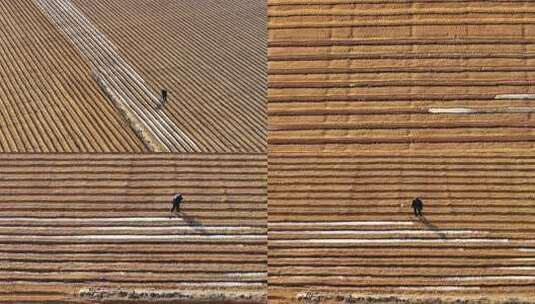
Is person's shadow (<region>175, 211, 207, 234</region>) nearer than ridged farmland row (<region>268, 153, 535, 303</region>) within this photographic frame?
No

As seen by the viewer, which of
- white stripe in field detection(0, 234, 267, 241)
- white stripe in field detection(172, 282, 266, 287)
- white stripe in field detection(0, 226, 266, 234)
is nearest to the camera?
white stripe in field detection(172, 282, 266, 287)

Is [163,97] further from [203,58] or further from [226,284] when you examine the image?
[226,284]

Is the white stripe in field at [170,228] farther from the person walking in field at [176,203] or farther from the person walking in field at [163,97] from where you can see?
the person walking in field at [163,97]

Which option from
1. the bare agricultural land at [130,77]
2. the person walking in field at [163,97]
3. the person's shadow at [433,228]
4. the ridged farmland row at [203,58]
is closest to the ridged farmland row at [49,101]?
the bare agricultural land at [130,77]

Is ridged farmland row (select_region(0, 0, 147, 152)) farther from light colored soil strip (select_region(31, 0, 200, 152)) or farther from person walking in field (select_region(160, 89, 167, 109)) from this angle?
person walking in field (select_region(160, 89, 167, 109))

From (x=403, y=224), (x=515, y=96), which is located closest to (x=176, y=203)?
(x=403, y=224)

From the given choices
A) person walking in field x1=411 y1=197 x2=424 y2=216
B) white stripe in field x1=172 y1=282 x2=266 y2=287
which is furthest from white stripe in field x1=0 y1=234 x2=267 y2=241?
person walking in field x1=411 y1=197 x2=424 y2=216
